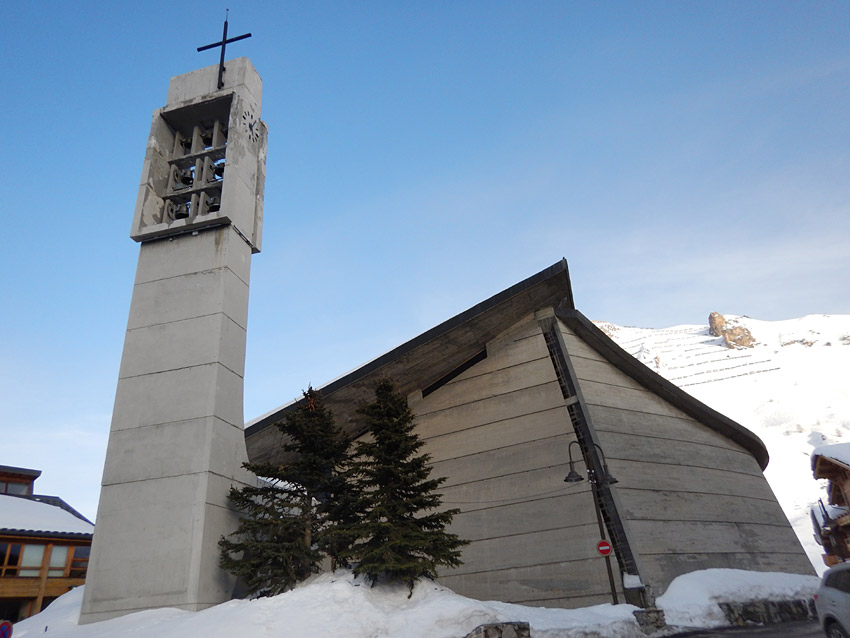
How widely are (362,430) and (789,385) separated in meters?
167

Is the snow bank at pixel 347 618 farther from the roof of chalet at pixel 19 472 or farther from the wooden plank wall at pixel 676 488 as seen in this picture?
the roof of chalet at pixel 19 472

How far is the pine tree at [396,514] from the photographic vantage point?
46.5 feet

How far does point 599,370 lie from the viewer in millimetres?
25047

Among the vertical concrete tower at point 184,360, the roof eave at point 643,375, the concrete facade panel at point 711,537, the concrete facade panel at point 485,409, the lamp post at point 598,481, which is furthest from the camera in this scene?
the roof eave at point 643,375

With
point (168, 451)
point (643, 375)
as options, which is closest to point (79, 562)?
point (168, 451)

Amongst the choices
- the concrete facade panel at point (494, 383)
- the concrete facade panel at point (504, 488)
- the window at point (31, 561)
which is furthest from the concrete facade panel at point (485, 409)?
the window at point (31, 561)

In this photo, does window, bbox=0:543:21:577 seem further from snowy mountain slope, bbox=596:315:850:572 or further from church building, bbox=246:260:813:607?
snowy mountain slope, bbox=596:315:850:572

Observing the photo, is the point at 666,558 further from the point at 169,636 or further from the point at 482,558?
the point at 169,636

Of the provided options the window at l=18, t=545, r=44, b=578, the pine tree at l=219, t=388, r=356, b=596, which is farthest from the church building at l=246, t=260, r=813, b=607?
the window at l=18, t=545, r=44, b=578

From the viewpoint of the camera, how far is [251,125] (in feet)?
76.8

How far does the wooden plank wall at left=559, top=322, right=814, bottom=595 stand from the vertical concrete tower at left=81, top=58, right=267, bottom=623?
1364cm

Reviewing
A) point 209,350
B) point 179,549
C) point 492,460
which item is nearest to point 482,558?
point 492,460

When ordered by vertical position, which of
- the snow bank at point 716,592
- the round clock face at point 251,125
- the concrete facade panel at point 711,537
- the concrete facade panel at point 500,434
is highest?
the round clock face at point 251,125

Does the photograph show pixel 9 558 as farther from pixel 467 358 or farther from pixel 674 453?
pixel 674 453
